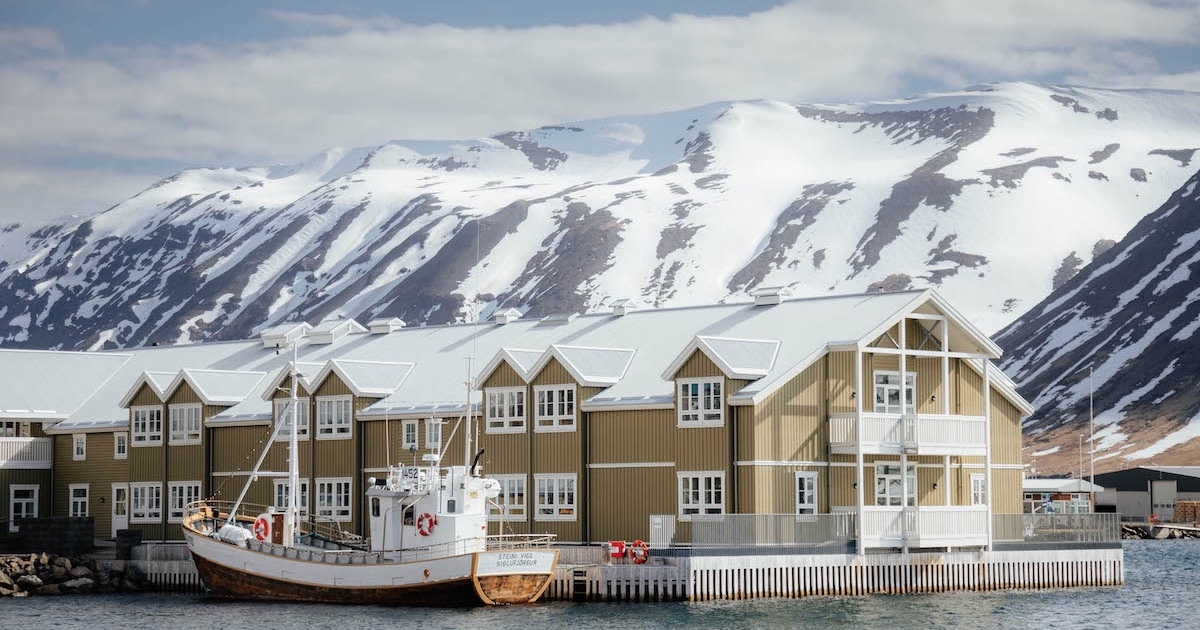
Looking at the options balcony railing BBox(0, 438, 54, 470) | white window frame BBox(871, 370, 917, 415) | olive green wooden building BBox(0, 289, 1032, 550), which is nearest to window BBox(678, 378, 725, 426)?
olive green wooden building BBox(0, 289, 1032, 550)

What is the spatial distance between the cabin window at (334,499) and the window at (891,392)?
69.2 feet

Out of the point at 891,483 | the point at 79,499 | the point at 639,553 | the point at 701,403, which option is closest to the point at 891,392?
the point at 891,483

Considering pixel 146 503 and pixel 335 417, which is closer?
pixel 335 417

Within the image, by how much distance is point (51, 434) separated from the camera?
77.6m

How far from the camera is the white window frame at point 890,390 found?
197 ft

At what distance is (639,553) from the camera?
53.9 metres

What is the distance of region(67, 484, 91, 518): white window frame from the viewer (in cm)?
7612

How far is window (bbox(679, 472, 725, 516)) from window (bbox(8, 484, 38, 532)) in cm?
3395

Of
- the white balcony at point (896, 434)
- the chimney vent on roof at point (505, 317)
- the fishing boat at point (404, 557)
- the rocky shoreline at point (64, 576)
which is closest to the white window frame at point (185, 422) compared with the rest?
the rocky shoreline at point (64, 576)

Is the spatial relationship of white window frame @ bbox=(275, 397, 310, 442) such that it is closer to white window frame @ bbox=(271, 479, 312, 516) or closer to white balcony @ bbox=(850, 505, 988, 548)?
white window frame @ bbox=(271, 479, 312, 516)

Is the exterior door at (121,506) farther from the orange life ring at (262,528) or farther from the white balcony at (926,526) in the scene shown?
the white balcony at (926,526)

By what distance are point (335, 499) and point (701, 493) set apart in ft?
56.8

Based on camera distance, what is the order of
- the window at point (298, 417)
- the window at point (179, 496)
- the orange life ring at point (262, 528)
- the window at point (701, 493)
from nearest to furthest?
the window at point (701, 493), the orange life ring at point (262, 528), the window at point (298, 417), the window at point (179, 496)

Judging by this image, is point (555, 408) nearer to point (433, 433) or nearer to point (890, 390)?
point (433, 433)
